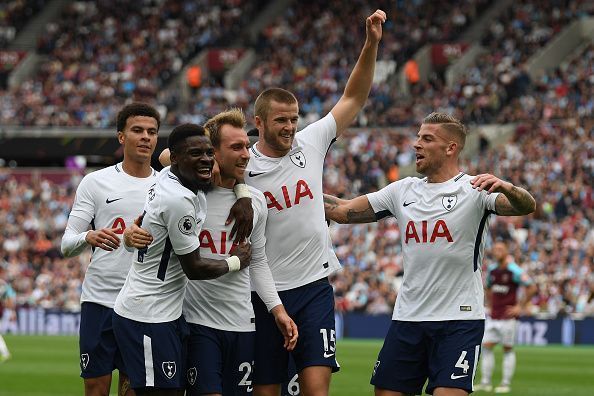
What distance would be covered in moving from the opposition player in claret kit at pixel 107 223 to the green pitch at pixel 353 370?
7363 millimetres

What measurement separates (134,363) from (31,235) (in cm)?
3116

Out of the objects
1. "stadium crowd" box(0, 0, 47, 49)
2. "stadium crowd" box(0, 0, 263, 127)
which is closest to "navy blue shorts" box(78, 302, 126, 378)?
"stadium crowd" box(0, 0, 263, 127)

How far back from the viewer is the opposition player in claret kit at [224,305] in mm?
8273

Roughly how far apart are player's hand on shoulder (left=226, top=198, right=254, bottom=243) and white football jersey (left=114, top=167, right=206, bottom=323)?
320 millimetres

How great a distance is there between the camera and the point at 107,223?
9.34 metres

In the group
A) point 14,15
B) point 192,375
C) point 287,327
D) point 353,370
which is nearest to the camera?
point 192,375

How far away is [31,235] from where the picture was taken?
126 feet

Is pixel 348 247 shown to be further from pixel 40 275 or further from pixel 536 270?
pixel 40 275

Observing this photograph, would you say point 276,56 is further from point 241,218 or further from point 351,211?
point 241,218

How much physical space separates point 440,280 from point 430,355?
0.53 meters

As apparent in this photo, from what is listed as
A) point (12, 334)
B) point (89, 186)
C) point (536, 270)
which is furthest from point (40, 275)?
point (89, 186)

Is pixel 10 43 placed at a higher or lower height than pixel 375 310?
higher

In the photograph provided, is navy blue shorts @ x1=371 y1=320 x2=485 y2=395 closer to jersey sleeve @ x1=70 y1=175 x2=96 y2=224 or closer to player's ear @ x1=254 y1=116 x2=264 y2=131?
player's ear @ x1=254 y1=116 x2=264 y2=131

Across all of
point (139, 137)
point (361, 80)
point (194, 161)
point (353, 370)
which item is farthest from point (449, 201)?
point (353, 370)
